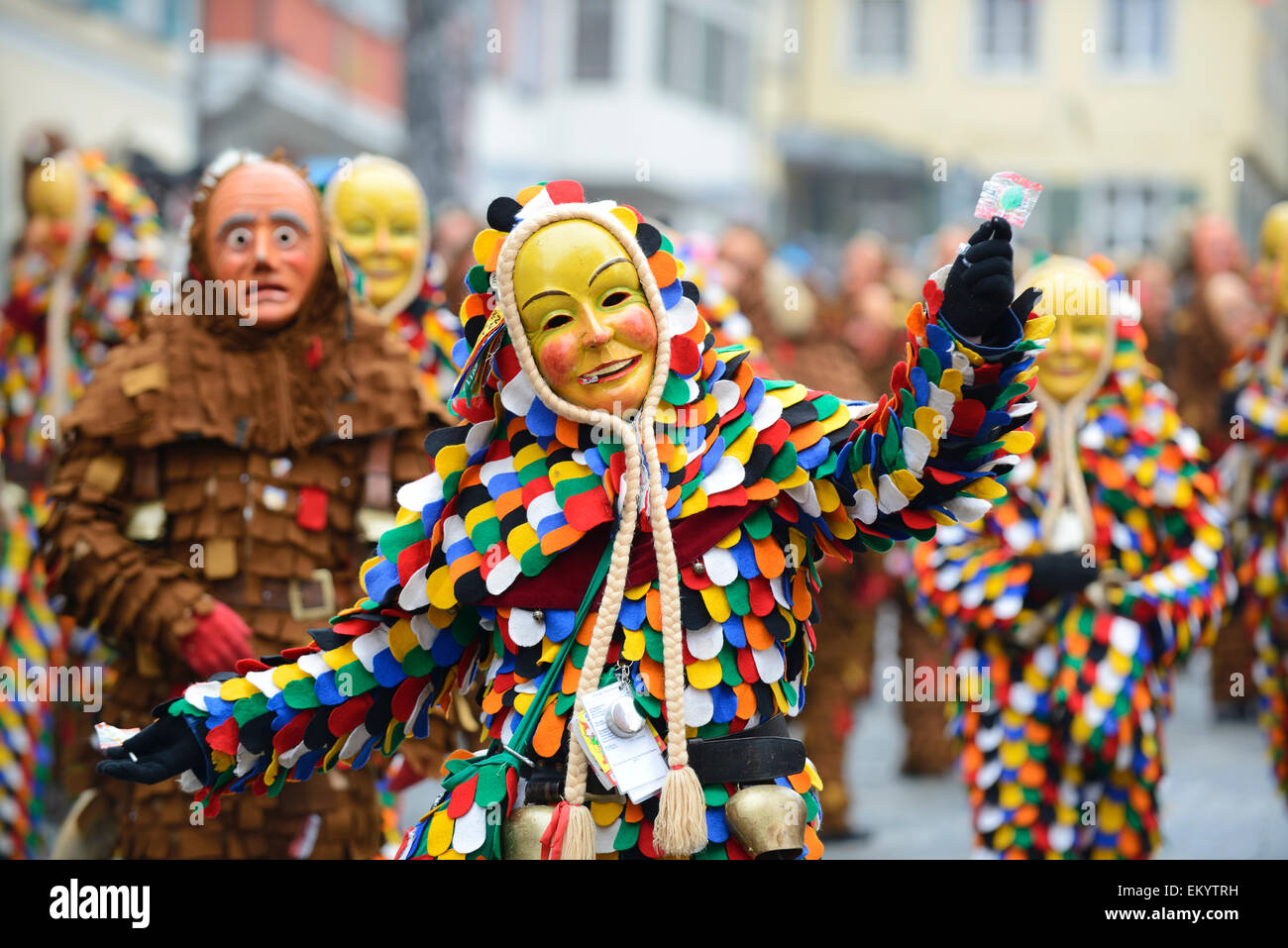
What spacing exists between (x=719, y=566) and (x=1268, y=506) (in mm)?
3679

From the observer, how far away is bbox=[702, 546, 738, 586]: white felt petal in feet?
10.3

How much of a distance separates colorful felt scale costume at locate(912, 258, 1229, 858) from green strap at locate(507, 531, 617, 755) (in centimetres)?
220

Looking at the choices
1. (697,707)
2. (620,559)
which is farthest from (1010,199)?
(697,707)

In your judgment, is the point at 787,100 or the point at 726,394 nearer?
the point at 726,394

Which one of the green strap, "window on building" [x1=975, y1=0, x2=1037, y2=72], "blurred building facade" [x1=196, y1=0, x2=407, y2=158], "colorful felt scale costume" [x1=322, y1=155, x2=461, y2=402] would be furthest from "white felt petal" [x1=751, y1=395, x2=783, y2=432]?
"window on building" [x1=975, y1=0, x2=1037, y2=72]

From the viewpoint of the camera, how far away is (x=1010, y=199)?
9.32 feet

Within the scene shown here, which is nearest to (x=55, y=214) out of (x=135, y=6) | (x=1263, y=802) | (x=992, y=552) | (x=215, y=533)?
(x=215, y=533)

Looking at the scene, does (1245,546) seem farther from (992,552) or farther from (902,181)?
(902,181)

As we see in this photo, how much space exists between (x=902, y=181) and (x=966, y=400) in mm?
32012

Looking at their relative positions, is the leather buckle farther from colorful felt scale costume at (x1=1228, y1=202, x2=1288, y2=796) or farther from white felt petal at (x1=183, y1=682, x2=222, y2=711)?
colorful felt scale costume at (x1=1228, y1=202, x2=1288, y2=796)

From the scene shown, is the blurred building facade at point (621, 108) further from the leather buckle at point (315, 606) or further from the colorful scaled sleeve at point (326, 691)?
the colorful scaled sleeve at point (326, 691)

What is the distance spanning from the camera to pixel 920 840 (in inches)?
291

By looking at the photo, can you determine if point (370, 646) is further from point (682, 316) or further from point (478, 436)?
point (682, 316)

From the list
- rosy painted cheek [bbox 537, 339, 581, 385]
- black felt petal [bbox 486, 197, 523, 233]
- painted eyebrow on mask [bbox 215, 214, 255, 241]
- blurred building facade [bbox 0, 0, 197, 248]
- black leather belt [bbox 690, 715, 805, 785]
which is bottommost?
black leather belt [bbox 690, 715, 805, 785]
